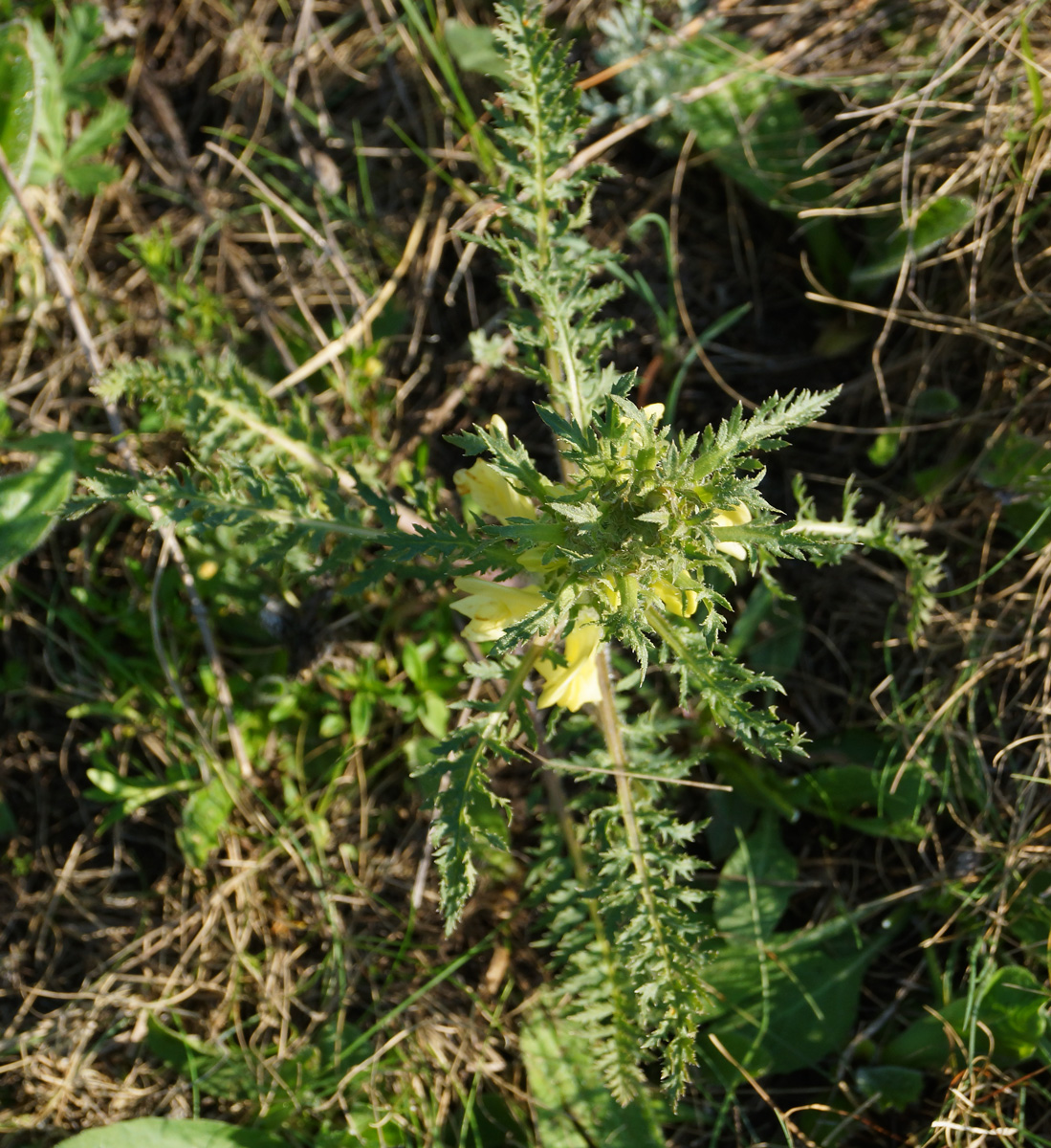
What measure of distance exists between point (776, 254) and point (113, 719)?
304 cm

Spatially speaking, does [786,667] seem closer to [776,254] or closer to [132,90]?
[776,254]

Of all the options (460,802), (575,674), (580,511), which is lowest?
(460,802)

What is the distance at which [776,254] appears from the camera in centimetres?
351

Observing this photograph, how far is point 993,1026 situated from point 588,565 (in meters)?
2.08

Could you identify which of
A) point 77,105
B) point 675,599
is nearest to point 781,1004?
point 675,599

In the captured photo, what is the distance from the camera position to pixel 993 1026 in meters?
2.77

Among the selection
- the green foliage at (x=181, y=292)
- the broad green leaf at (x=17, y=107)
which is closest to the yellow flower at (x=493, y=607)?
the green foliage at (x=181, y=292)

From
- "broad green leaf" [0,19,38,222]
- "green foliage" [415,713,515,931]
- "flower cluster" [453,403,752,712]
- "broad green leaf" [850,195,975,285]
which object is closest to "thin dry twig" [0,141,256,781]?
"broad green leaf" [0,19,38,222]

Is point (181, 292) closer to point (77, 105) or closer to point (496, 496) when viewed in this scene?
point (77, 105)

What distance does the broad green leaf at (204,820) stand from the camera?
321cm

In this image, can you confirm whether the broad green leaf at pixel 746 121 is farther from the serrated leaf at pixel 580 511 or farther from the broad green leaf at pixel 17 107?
the broad green leaf at pixel 17 107

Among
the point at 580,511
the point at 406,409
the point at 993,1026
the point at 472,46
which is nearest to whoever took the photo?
the point at 580,511

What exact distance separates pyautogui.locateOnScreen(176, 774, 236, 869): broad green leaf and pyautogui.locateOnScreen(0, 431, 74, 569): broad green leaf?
3.35 ft

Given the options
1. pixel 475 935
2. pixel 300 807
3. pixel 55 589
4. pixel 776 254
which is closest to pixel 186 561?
pixel 55 589
